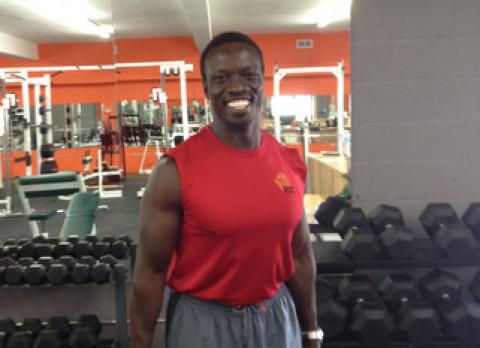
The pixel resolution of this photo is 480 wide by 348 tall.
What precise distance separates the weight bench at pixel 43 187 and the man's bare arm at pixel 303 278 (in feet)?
9.00

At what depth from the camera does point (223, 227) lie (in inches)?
38.4

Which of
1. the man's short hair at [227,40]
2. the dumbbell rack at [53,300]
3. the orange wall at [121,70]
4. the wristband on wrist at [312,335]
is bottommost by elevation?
the dumbbell rack at [53,300]

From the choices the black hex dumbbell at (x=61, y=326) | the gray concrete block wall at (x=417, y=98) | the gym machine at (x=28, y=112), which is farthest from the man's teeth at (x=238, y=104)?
the gym machine at (x=28, y=112)

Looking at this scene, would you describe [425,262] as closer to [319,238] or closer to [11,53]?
[319,238]

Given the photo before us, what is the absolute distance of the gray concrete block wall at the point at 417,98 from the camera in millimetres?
2170

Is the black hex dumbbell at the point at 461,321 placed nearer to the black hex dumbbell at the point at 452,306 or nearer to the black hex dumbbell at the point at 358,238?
the black hex dumbbell at the point at 452,306

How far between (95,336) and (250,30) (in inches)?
197

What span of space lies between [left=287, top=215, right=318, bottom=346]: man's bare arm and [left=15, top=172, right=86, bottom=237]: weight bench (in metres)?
2.74

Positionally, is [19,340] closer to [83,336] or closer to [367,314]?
[83,336]

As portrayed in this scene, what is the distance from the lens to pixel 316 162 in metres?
3.89

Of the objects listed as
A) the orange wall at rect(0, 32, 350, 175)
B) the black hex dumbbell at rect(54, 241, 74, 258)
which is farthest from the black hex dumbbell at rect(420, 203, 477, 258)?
the black hex dumbbell at rect(54, 241, 74, 258)

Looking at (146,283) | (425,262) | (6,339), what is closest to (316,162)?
(425,262)

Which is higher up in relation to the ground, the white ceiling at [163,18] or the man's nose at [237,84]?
the white ceiling at [163,18]

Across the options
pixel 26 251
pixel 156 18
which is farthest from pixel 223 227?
pixel 156 18
